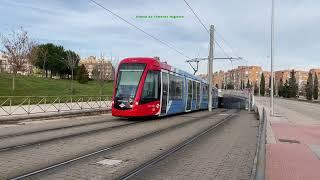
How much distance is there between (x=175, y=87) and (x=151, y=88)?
414 centimetres

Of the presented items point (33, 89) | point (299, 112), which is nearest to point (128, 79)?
point (299, 112)

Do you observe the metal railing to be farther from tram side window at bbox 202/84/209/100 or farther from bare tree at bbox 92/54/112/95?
bare tree at bbox 92/54/112/95

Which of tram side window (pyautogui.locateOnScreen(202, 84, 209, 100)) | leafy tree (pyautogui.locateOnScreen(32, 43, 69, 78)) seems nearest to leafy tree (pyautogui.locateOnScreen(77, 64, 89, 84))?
leafy tree (pyautogui.locateOnScreen(32, 43, 69, 78))

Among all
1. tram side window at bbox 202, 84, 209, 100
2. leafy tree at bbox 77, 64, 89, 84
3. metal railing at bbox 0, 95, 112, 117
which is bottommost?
metal railing at bbox 0, 95, 112, 117

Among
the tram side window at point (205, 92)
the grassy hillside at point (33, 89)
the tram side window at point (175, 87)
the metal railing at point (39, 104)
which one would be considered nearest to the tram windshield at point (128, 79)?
the tram side window at point (175, 87)

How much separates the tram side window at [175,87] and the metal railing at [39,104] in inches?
273

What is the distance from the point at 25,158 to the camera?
10.4 meters

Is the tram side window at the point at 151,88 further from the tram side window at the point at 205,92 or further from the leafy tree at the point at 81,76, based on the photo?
the leafy tree at the point at 81,76

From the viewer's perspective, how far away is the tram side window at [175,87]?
2655 cm

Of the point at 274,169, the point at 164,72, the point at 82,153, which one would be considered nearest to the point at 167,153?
the point at 82,153

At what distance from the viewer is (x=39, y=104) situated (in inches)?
1085

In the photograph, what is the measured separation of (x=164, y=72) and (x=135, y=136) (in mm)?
9284

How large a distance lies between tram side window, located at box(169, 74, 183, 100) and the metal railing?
22.8 ft

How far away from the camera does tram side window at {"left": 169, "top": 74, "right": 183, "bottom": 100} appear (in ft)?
87.1
